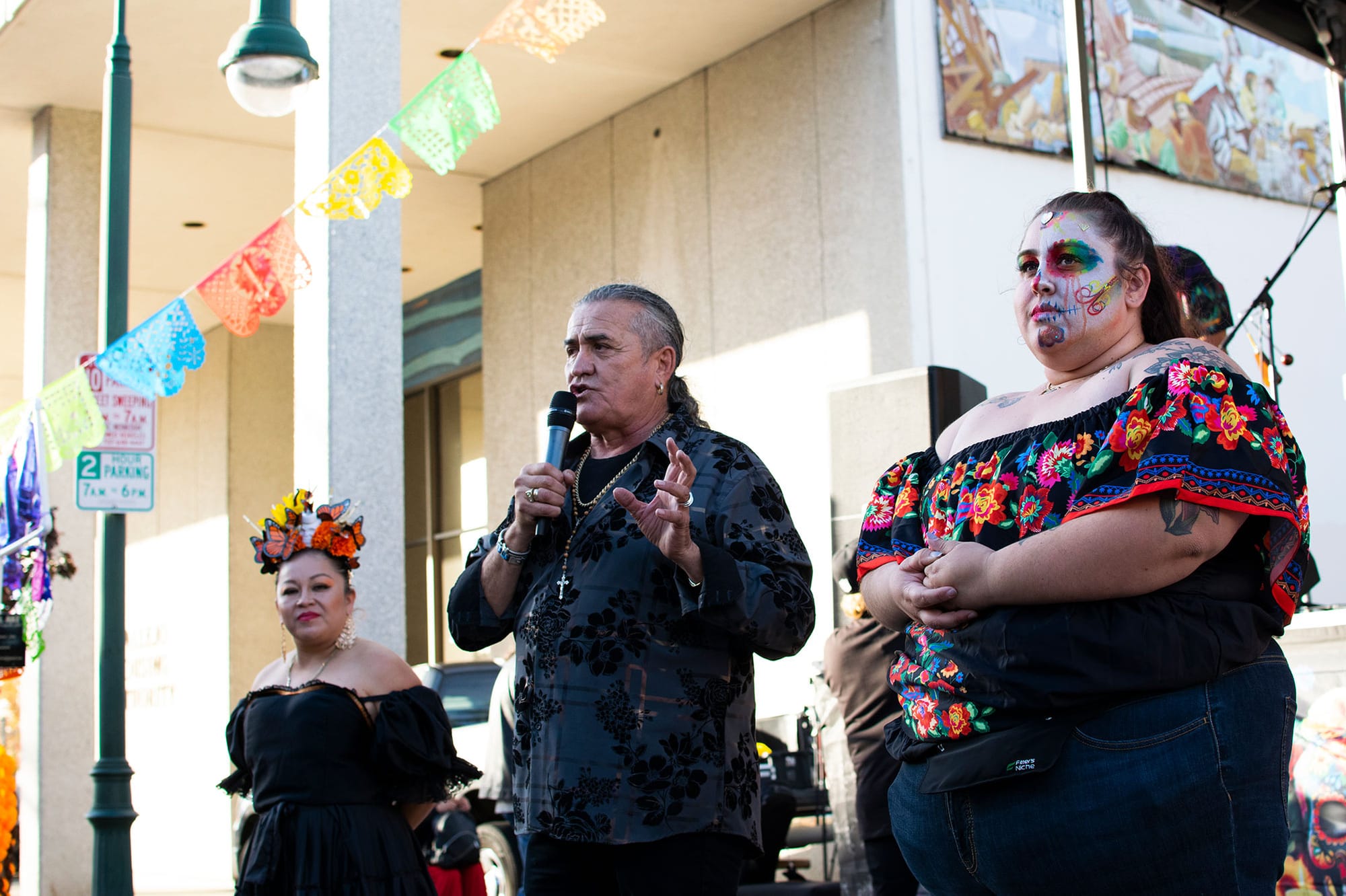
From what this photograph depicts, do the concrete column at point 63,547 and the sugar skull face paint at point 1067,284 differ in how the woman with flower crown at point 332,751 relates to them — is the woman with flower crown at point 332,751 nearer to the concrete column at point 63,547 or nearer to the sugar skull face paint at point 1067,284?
the sugar skull face paint at point 1067,284

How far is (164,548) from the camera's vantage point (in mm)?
21734

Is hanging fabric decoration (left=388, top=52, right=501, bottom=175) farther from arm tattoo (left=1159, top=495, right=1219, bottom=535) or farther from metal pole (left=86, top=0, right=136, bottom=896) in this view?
arm tattoo (left=1159, top=495, right=1219, bottom=535)

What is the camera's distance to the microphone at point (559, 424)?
11.0 ft

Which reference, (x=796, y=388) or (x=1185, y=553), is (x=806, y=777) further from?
(x=1185, y=553)

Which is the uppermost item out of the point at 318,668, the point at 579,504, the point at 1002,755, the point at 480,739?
the point at 579,504

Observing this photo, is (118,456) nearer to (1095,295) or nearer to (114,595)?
(114,595)

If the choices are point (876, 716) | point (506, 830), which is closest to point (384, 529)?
point (506, 830)

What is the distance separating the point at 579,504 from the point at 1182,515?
147 cm

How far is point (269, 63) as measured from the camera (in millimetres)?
6840

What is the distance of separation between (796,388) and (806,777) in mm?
3876

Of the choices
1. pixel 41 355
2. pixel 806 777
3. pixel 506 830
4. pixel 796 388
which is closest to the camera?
pixel 506 830

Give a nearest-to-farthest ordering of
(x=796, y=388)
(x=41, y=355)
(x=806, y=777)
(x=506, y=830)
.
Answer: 1. (x=506, y=830)
2. (x=806, y=777)
3. (x=796, y=388)
4. (x=41, y=355)

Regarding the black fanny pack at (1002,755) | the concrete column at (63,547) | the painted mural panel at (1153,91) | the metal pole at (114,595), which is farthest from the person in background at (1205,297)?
the concrete column at (63,547)

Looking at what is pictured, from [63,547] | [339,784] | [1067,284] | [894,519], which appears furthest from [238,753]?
[63,547]
